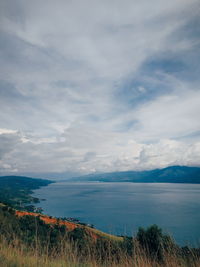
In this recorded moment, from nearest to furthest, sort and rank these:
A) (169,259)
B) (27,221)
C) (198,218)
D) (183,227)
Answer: (169,259) < (27,221) < (183,227) < (198,218)

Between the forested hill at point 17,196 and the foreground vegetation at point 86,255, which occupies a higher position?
the foreground vegetation at point 86,255

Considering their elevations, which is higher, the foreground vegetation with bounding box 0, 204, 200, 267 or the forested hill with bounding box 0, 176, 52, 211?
the foreground vegetation with bounding box 0, 204, 200, 267

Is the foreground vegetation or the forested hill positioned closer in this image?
the foreground vegetation

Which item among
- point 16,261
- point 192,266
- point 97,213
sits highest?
point 16,261

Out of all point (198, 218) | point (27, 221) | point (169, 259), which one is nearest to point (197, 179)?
point (198, 218)

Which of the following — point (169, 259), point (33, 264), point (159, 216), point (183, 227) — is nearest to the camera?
point (33, 264)

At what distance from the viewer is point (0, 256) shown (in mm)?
2854

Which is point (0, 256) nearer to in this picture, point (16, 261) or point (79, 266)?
point (16, 261)

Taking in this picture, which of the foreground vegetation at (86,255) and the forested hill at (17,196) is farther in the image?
the forested hill at (17,196)

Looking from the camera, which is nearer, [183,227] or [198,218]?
[183,227]

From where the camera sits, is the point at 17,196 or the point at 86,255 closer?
the point at 86,255

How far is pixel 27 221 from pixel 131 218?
109 feet

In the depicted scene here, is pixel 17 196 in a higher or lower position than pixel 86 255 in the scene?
lower

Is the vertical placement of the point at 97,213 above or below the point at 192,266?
below
